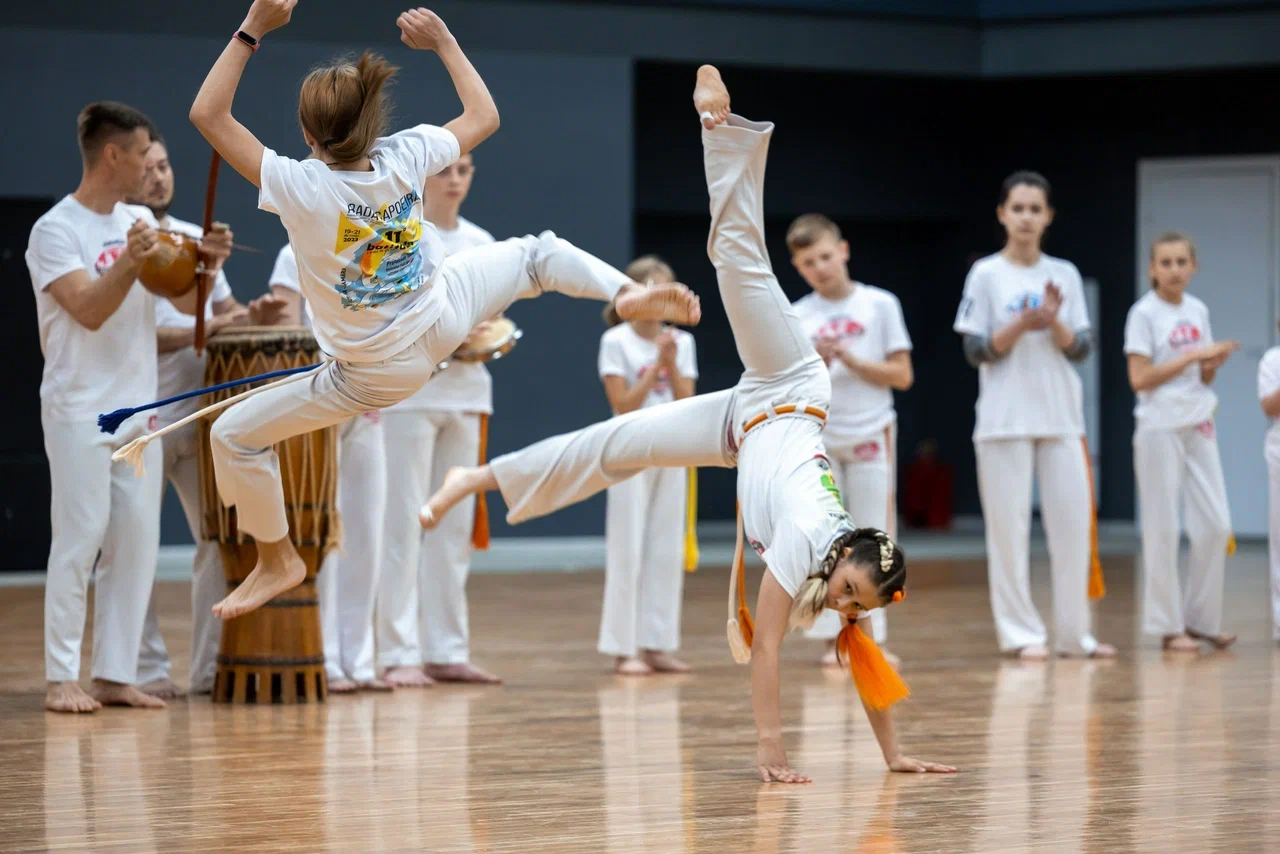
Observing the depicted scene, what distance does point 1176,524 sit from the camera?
20.0 feet

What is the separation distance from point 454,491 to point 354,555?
41.8 inches

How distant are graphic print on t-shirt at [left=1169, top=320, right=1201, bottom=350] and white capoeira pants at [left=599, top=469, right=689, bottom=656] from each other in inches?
83.3

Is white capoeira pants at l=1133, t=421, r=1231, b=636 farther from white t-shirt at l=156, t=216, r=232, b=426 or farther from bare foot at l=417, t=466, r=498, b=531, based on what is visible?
white t-shirt at l=156, t=216, r=232, b=426

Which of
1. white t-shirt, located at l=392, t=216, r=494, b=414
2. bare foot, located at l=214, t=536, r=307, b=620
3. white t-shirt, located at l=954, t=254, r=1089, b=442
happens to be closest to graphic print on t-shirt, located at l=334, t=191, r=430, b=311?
bare foot, located at l=214, t=536, r=307, b=620

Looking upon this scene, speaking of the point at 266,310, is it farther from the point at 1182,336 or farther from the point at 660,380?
the point at 1182,336

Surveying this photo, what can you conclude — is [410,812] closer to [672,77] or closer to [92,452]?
[92,452]

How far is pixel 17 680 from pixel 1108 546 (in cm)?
770

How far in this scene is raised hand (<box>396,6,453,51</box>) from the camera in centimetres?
350

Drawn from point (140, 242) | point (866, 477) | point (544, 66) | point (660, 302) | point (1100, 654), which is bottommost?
point (1100, 654)

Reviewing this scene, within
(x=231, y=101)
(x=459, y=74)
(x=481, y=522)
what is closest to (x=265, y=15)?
(x=231, y=101)

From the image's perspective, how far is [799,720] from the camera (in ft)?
14.9

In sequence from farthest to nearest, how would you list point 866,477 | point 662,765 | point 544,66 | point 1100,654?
point 544,66
point 1100,654
point 866,477
point 662,765

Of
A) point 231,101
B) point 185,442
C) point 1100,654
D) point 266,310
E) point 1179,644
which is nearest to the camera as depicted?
point 231,101

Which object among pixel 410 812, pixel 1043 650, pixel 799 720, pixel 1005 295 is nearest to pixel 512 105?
pixel 1005 295
